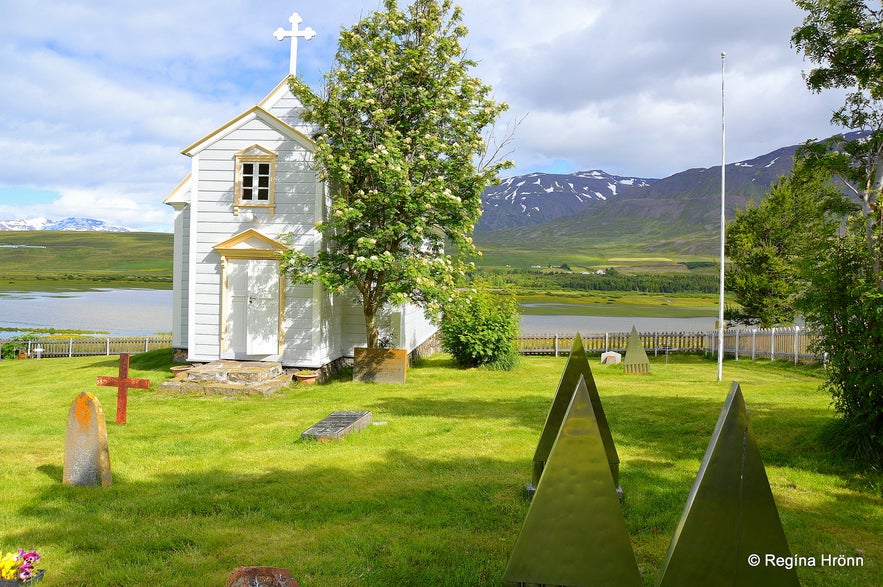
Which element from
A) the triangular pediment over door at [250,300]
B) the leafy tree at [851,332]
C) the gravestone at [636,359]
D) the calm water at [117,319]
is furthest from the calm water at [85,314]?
the leafy tree at [851,332]

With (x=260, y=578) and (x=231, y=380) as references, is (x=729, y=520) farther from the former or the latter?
(x=231, y=380)

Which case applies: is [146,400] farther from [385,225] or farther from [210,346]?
[385,225]

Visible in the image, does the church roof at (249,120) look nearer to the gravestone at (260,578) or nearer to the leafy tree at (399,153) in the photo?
the leafy tree at (399,153)

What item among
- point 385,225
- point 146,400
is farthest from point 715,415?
point 146,400

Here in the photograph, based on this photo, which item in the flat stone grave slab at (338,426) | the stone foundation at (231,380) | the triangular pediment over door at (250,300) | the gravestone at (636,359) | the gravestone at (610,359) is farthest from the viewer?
the gravestone at (610,359)

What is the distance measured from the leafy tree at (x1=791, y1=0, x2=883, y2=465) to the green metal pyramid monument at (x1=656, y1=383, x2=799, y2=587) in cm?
483

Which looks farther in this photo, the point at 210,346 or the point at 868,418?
the point at 210,346

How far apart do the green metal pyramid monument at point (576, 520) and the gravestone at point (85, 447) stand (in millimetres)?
5595

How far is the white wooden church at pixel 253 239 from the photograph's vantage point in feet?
50.0

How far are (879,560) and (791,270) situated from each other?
23.7 metres

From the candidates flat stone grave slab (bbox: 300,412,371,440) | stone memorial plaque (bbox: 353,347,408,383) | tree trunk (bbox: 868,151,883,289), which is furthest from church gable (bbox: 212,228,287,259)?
tree trunk (bbox: 868,151,883,289)

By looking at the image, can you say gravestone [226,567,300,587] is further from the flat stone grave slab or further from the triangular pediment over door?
the triangular pediment over door

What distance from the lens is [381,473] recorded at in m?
7.59

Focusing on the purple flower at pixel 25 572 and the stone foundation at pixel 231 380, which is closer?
the purple flower at pixel 25 572
